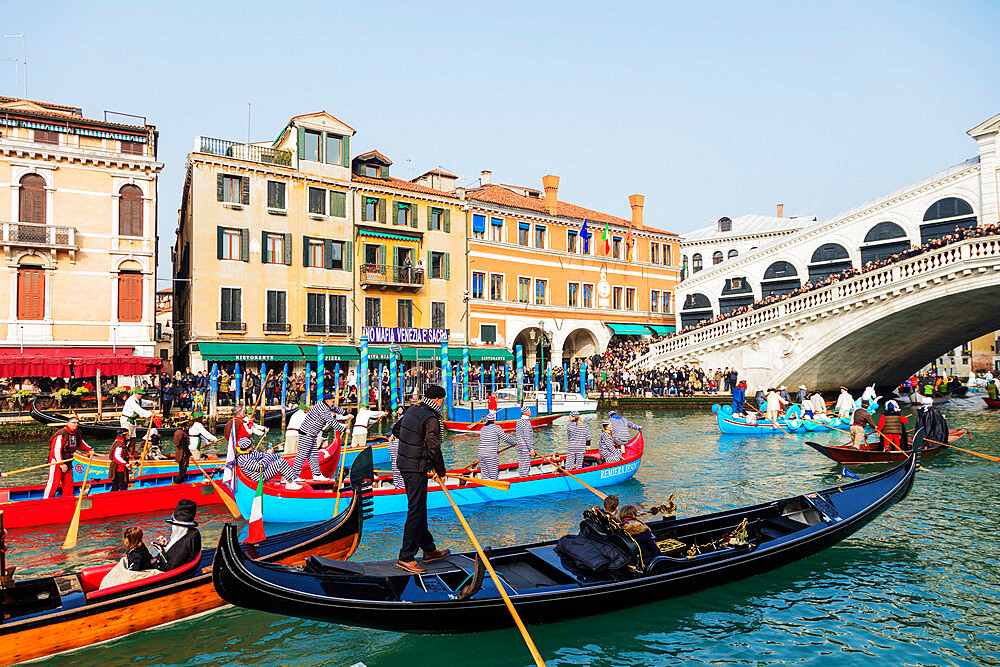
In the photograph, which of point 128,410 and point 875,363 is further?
point 875,363

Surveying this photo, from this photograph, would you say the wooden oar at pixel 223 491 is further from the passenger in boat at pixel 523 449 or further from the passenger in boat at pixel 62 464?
the passenger in boat at pixel 523 449

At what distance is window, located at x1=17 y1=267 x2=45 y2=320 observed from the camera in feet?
70.2

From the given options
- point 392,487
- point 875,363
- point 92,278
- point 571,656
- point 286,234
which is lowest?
point 571,656

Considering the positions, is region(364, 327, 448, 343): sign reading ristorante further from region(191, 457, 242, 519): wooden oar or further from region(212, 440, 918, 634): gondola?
region(212, 440, 918, 634): gondola

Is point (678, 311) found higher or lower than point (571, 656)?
higher

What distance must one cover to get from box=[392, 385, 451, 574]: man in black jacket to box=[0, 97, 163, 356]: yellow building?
63.6ft

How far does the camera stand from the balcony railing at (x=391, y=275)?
27.6 meters

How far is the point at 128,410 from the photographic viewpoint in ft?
56.6

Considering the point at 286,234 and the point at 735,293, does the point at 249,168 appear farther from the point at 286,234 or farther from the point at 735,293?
the point at 735,293

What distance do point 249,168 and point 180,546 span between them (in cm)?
2175

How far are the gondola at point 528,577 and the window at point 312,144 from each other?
2348 cm

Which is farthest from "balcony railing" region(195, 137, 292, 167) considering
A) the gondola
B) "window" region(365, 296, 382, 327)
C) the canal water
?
the gondola

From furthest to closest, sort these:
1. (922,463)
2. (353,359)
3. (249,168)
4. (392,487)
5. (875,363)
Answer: (875,363) < (353,359) < (249,168) < (922,463) < (392,487)

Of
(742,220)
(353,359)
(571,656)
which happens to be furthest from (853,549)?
(742,220)
